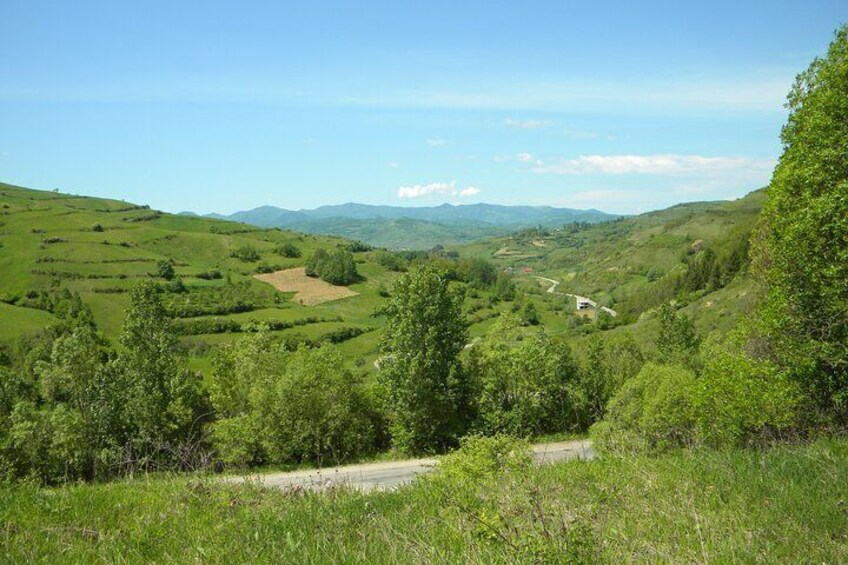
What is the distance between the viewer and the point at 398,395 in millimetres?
41219

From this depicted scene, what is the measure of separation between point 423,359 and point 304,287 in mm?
128395

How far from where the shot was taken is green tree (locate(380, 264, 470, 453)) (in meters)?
40.8

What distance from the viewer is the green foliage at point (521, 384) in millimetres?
43594

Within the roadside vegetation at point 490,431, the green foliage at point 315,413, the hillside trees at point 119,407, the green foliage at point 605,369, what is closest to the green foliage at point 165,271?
Answer: the roadside vegetation at point 490,431

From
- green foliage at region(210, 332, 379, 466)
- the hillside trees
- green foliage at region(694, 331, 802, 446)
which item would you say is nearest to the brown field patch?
the hillside trees

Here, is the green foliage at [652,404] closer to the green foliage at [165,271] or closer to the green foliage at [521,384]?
the green foliage at [521,384]

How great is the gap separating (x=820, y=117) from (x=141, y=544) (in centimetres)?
1583

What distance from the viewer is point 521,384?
1768 inches

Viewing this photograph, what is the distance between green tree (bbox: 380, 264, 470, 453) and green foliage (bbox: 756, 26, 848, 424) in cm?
2735

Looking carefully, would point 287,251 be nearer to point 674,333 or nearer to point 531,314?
point 531,314

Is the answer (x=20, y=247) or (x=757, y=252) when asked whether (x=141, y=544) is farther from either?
Answer: (x=20, y=247)

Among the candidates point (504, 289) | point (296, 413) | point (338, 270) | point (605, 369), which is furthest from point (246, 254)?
point (296, 413)

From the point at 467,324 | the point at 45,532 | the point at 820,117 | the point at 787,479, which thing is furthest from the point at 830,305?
the point at 467,324

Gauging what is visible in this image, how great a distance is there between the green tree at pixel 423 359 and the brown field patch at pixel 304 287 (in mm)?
111143
